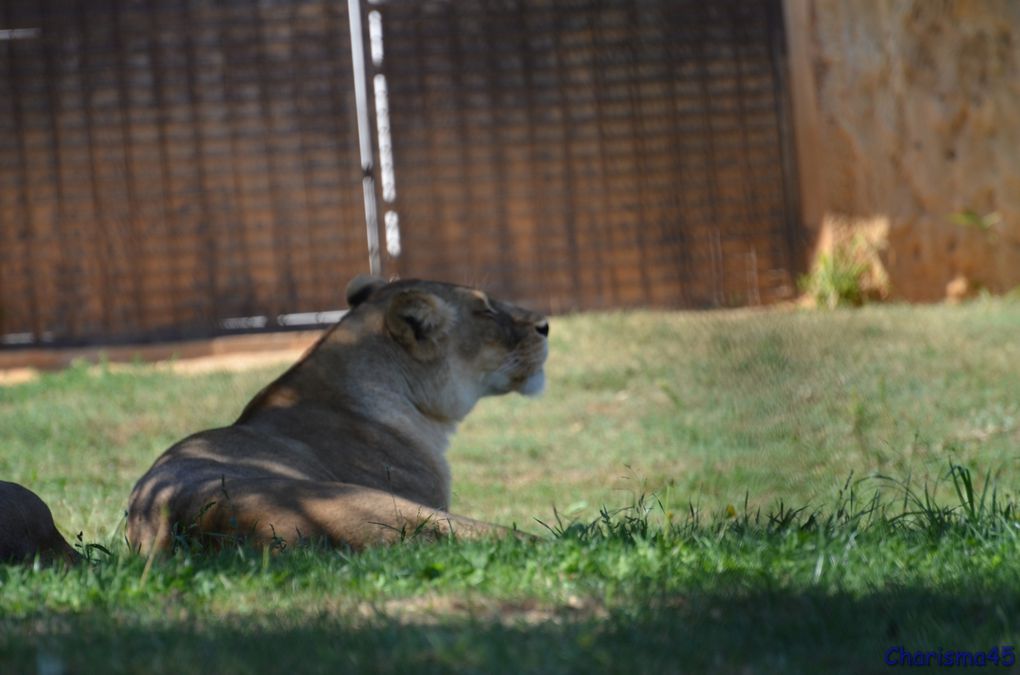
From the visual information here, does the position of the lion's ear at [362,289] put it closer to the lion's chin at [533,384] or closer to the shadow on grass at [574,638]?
the lion's chin at [533,384]

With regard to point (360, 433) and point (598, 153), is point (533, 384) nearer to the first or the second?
point (360, 433)

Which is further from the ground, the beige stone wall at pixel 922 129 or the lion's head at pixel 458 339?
the beige stone wall at pixel 922 129

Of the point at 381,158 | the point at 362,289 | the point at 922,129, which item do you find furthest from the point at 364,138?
the point at 362,289

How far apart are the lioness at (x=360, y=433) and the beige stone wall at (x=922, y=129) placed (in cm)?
824

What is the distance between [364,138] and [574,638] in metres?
11.9

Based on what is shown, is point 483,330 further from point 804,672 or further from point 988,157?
point 988,157

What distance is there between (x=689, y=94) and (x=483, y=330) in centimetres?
939

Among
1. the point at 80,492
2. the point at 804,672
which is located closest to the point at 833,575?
the point at 804,672

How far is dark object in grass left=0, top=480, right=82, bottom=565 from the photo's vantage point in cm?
416

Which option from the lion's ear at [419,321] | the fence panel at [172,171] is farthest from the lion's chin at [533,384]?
the fence panel at [172,171]

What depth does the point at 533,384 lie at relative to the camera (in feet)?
18.7

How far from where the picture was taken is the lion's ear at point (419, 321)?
5320 mm

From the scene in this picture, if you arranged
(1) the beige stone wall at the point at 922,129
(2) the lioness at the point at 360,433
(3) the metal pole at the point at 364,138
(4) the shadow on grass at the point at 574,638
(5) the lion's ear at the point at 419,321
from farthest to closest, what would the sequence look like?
(3) the metal pole at the point at 364,138
(1) the beige stone wall at the point at 922,129
(5) the lion's ear at the point at 419,321
(2) the lioness at the point at 360,433
(4) the shadow on grass at the point at 574,638

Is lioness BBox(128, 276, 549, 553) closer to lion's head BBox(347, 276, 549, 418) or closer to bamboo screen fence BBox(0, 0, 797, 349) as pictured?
lion's head BBox(347, 276, 549, 418)
